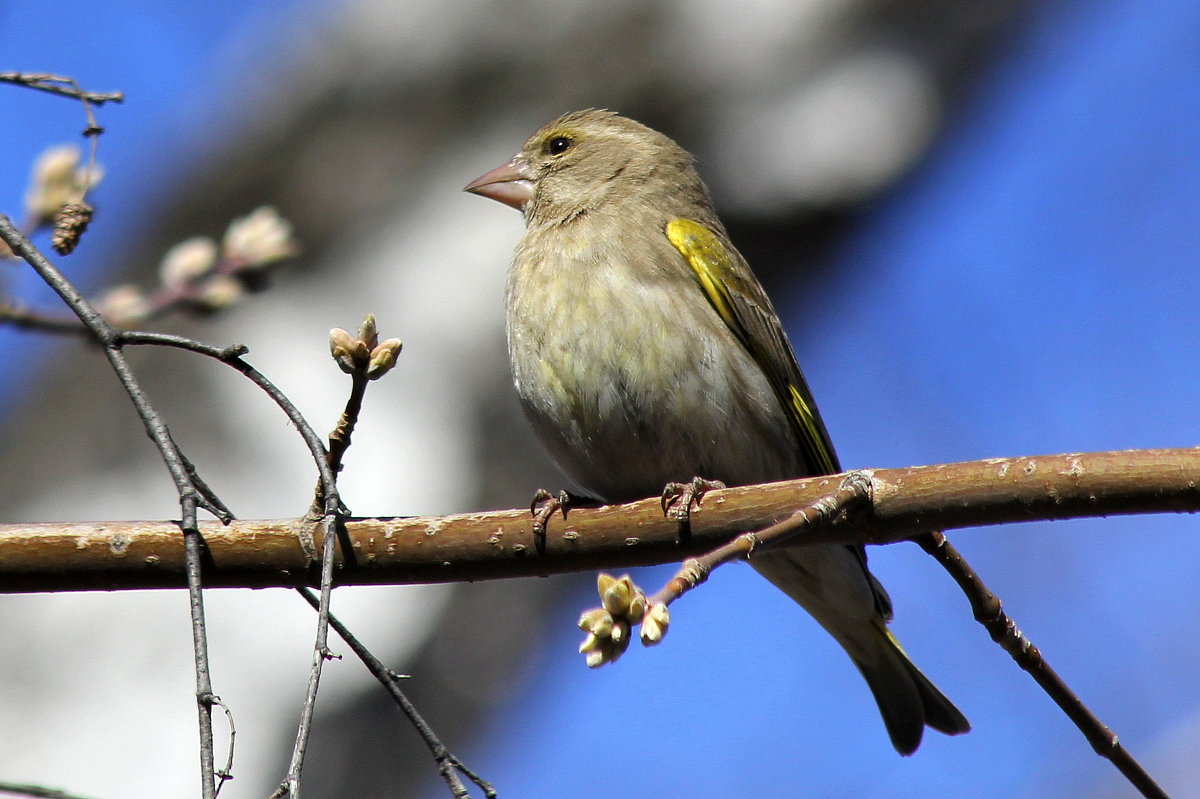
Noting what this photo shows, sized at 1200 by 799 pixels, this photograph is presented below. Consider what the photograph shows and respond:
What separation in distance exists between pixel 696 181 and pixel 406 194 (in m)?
2.25

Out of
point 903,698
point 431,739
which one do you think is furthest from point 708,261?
point 431,739

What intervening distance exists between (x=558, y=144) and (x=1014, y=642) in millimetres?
3211

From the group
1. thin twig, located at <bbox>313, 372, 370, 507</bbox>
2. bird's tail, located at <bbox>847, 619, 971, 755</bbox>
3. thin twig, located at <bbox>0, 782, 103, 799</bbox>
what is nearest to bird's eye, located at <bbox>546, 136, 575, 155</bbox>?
bird's tail, located at <bbox>847, 619, 971, 755</bbox>

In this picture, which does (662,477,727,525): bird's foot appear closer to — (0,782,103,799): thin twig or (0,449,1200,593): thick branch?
(0,449,1200,593): thick branch

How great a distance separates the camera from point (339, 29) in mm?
7125

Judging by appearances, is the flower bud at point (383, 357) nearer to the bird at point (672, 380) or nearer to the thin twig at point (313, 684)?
the thin twig at point (313, 684)

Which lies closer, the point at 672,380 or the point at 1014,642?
the point at 1014,642

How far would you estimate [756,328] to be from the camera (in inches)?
173

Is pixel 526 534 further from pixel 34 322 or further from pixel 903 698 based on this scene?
pixel 903 698

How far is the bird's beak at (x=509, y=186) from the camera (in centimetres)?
520

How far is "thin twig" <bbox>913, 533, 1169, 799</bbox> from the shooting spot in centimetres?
274

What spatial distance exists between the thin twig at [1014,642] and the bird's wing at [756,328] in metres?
1.50

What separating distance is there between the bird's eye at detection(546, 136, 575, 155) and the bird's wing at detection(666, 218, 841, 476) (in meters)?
1.03

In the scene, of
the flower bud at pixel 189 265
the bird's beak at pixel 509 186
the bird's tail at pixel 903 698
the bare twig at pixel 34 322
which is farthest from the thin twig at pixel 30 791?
the bird's beak at pixel 509 186
